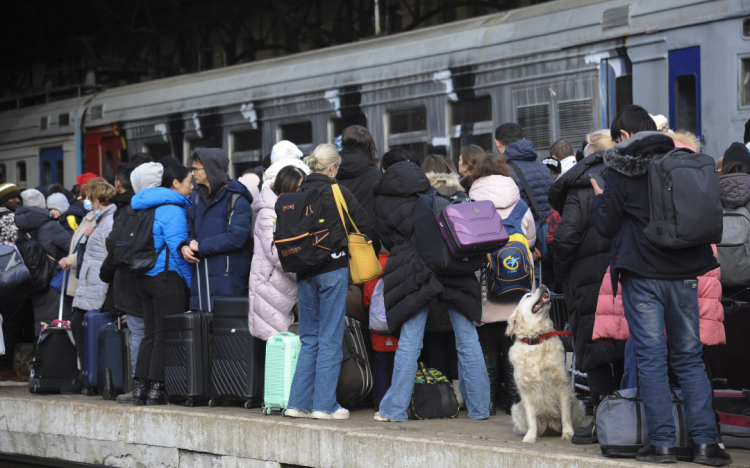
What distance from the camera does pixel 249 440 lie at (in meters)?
6.79

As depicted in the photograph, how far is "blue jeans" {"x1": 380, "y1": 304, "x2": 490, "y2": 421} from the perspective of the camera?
21.8ft

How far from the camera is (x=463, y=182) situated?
7527 mm

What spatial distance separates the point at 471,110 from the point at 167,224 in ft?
13.7

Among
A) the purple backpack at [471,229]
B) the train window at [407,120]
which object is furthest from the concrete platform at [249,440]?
the train window at [407,120]

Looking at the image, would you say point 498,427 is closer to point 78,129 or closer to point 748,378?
point 748,378

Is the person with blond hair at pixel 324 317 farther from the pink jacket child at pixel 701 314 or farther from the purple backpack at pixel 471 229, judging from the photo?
the pink jacket child at pixel 701 314

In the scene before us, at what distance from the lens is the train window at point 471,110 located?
10.8 meters

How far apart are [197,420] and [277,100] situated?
6896mm

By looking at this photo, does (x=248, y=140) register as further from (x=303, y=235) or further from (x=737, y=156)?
(x=737, y=156)

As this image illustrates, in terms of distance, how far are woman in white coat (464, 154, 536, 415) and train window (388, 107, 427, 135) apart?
4.21 m

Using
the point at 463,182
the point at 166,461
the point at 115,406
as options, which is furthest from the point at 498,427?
the point at 115,406

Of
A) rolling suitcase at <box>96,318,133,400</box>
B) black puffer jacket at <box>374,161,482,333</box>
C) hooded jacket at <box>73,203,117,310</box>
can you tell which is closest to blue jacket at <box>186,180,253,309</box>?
rolling suitcase at <box>96,318,133,400</box>

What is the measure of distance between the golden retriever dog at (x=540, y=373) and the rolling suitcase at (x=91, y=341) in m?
4.34

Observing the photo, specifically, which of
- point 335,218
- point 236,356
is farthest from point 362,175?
point 236,356
